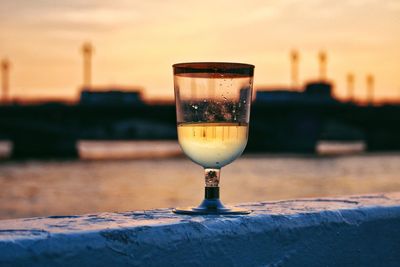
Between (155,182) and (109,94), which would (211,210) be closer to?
(155,182)

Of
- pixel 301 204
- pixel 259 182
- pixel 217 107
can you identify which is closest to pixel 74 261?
pixel 217 107

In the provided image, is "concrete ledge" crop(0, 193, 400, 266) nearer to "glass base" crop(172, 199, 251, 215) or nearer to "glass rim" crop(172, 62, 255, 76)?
"glass base" crop(172, 199, 251, 215)

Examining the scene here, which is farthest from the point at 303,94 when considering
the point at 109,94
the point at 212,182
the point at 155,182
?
the point at 212,182

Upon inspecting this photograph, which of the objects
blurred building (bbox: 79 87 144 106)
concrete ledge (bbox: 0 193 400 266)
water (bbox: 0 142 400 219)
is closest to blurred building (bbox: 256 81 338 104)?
water (bbox: 0 142 400 219)

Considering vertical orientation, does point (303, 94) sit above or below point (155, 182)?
above

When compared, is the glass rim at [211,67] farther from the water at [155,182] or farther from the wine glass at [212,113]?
the water at [155,182]

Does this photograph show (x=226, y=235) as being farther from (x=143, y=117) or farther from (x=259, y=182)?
(x=143, y=117)

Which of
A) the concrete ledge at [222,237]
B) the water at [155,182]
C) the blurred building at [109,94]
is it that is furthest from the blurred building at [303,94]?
the concrete ledge at [222,237]
